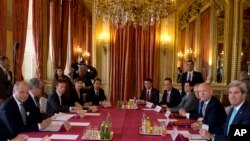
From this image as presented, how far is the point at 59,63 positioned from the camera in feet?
34.9

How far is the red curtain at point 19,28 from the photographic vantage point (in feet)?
24.2

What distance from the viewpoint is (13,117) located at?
12.0 ft

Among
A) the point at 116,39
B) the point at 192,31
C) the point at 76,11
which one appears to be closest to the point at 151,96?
the point at 116,39

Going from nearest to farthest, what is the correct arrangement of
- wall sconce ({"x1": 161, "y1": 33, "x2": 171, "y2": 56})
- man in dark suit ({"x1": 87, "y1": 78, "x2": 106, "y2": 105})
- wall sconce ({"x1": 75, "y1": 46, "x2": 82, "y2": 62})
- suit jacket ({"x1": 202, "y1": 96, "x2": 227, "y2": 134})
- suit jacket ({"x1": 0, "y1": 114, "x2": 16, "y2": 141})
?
suit jacket ({"x1": 0, "y1": 114, "x2": 16, "y2": 141}) < suit jacket ({"x1": 202, "y1": 96, "x2": 227, "y2": 134}) < man in dark suit ({"x1": 87, "y1": 78, "x2": 106, "y2": 105}) < wall sconce ({"x1": 161, "y1": 33, "x2": 171, "y2": 56}) < wall sconce ({"x1": 75, "y1": 46, "x2": 82, "y2": 62})

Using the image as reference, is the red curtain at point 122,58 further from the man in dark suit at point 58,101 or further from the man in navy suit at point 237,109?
the man in navy suit at point 237,109

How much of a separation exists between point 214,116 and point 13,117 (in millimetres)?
2238

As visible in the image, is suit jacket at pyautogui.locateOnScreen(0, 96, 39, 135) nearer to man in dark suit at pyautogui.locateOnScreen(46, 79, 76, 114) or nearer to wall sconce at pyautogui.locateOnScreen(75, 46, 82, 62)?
man in dark suit at pyautogui.locateOnScreen(46, 79, 76, 114)

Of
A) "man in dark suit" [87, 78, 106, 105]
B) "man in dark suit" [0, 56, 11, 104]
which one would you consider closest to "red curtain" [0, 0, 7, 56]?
"man in dark suit" [0, 56, 11, 104]

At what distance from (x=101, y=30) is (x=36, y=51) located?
2071 mm

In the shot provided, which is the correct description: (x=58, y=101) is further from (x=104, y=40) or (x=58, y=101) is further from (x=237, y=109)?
(x=104, y=40)

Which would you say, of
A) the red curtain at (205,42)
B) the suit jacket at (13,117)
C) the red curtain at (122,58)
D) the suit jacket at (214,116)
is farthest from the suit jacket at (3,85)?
the red curtain at (205,42)

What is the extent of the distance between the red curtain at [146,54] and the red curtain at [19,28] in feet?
11.1

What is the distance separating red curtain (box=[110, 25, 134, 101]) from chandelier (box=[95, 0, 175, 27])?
9.14ft

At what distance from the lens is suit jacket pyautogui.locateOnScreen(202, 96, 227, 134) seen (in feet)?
13.2
